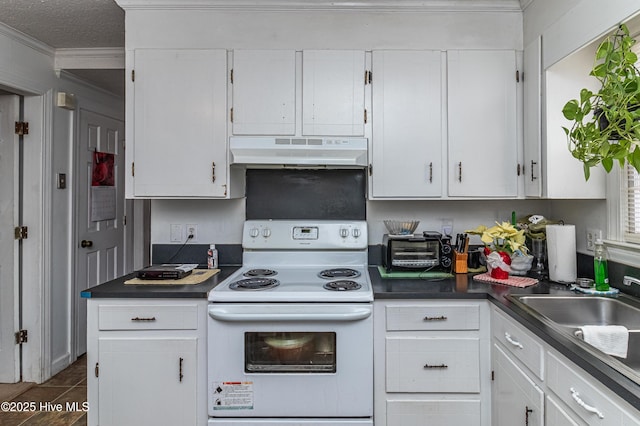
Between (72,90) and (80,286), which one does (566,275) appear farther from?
(72,90)

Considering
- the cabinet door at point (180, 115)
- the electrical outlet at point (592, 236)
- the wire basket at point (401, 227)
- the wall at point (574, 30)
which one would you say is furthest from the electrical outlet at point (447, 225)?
the cabinet door at point (180, 115)

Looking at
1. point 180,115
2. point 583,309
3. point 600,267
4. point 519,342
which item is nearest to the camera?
point 519,342

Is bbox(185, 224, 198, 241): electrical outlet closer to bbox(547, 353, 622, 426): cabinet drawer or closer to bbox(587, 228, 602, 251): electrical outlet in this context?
bbox(547, 353, 622, 426): cabinet drawer

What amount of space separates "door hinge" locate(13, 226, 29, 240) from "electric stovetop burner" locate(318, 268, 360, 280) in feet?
7.10

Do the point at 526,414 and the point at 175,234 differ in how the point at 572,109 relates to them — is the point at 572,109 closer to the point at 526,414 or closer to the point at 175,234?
the point at 526,414

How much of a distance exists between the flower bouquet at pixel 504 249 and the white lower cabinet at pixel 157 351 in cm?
148

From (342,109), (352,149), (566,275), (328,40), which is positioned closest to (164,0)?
(328,40)

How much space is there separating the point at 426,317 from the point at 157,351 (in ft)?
4.18

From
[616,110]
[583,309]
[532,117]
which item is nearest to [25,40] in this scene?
[532,117]

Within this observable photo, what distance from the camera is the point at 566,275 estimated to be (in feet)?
6.48

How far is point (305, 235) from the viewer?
2.43m

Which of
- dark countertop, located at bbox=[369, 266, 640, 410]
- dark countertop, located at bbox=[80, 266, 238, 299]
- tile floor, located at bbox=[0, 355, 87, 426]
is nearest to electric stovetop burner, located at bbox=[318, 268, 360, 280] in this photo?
dark countertop, located at bbox=[369, 266, 640, 410]

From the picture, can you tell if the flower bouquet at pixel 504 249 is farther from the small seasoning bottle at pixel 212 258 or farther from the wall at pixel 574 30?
the small seasoning bottle at pixel 212 258

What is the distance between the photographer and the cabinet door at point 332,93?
2227 millimetres
